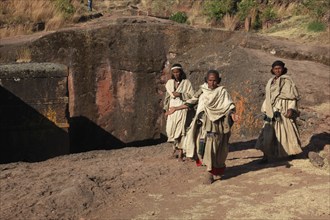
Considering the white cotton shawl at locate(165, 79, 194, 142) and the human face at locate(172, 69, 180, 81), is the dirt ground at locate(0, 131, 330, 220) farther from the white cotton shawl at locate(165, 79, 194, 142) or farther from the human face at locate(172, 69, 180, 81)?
the human face at locate(172, 69, 180, 81)

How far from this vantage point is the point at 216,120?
577cm

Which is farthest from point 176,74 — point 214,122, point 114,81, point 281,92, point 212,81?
point 114,81

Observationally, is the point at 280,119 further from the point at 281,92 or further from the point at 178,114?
the point at 178,114

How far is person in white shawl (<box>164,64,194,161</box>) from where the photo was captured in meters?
7.12

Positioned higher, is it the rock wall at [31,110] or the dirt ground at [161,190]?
the rock wall at [31,110]

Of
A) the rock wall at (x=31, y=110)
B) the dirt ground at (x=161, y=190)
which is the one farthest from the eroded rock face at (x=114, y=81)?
the dirt ground at (x=161, y=190)

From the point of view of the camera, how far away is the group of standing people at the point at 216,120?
5.80m

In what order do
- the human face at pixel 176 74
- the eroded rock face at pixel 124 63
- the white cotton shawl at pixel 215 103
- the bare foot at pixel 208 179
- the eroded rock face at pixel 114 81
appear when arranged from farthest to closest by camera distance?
the eroded rock face at pixel 114 81
the eroded rock face at pixel 124 63
the human face at pixel 176 74
the bare foot at pixel 208 179
the white cotton shawl at pixel 215 103

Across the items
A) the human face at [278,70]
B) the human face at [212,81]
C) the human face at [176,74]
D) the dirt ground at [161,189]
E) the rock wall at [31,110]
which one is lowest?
the dirt ground at [161,189]

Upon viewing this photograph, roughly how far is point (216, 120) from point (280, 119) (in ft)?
5.09

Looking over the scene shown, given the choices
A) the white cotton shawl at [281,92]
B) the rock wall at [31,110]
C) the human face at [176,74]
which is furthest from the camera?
the rock wall at [31,110]

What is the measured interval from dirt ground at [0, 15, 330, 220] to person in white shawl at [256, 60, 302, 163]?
0.83 feet

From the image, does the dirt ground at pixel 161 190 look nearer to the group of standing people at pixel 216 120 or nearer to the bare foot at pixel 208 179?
the bare foot at pixel 208 179

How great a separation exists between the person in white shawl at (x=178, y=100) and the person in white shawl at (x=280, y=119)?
1.29 metres
